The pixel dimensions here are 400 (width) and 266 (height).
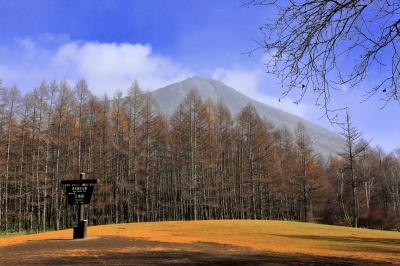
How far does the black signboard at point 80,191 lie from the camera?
17.3m

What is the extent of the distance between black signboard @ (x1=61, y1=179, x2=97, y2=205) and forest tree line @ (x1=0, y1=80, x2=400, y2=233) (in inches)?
821

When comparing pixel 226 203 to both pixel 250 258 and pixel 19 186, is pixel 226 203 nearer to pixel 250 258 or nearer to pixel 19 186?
pixel 19 186

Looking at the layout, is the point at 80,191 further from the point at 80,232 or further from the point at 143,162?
the point at 143,162

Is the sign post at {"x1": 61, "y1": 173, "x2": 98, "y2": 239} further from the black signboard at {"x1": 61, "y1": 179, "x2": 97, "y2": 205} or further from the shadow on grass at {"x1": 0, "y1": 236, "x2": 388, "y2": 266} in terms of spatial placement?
the shadow on grass at {"x1": 0, "y1": 236, "x2": 388, "y2": 266}

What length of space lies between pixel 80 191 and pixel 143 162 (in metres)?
28.1

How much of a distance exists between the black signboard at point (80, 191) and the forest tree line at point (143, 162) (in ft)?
68.4

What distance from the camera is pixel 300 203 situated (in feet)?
198

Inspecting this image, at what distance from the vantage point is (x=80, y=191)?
1741cm

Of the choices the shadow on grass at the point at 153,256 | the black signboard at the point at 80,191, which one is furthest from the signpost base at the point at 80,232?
the shadow on grass at the point at 153,256

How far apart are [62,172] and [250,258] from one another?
3339cm

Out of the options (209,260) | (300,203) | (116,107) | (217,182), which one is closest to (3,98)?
(116,107)

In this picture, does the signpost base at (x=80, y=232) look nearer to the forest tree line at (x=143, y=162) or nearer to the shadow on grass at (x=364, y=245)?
the shadow on grass at (x=364, y=245)

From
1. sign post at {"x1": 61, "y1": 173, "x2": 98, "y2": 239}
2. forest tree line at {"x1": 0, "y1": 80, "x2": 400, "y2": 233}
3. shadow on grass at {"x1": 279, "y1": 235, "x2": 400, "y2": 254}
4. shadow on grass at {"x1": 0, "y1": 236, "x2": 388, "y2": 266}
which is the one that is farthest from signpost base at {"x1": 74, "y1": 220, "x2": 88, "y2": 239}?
forest tree line at {"x1": 0, "y1": 80, "x2": 400, "y2": 233}

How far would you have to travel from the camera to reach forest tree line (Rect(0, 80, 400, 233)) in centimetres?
3972
